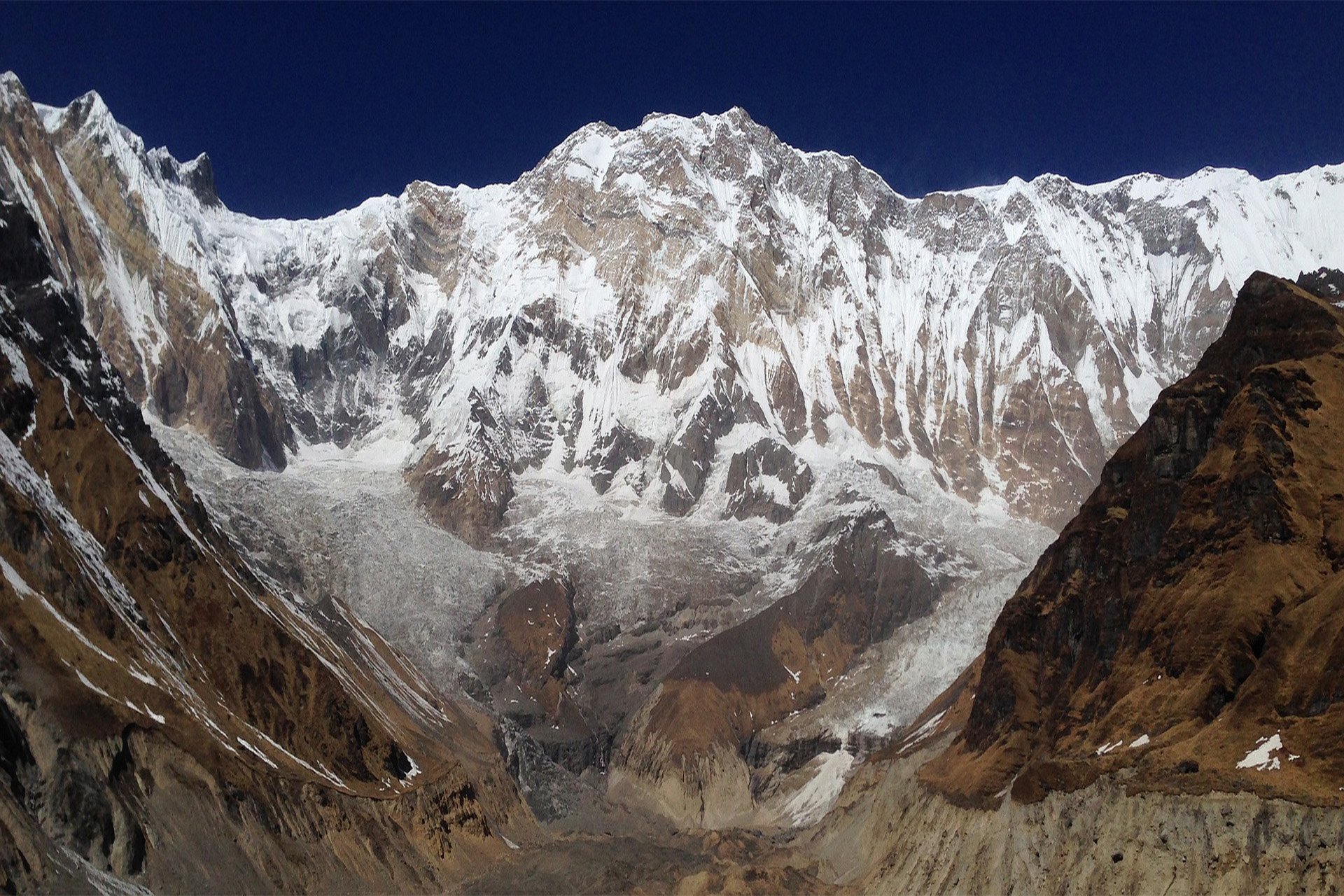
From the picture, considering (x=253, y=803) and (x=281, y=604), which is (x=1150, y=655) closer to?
(x=253, y=803)

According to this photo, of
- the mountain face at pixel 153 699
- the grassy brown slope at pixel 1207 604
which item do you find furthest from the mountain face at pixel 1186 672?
the mountain face at pixel 153 699

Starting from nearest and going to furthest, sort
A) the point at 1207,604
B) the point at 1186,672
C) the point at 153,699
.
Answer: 1. the point at 1186,672
2. the point at 1207,604
3. the point at 153,699

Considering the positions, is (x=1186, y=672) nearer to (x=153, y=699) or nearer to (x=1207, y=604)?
(x=1207, y=604)

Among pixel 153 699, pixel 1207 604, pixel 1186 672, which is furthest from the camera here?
pixel 153 699

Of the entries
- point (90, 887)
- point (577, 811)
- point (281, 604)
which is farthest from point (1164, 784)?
point (577, 811)

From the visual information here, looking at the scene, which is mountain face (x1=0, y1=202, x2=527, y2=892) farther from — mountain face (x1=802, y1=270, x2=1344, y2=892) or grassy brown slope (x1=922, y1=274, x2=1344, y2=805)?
grassy brown slope (x1=922, y1=274, x2=1344, y2=805)

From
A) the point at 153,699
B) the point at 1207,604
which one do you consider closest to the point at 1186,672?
the point at 1207,604

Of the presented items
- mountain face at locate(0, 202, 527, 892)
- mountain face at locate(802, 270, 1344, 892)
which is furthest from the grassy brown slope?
mountain face at locate(0, 202, 527, 892)

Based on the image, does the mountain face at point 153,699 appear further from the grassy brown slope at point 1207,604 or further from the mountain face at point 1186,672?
the grassy brown slope at point 1207,604
